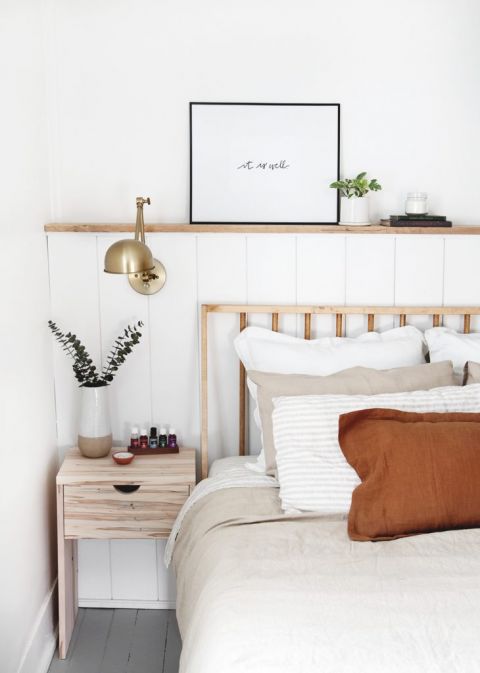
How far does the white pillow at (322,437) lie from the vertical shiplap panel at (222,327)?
0.49m

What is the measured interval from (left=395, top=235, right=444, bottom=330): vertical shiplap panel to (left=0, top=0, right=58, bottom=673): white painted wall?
124 centimetres

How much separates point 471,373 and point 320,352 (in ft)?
1.60

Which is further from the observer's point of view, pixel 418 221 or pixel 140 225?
pixel 418 221

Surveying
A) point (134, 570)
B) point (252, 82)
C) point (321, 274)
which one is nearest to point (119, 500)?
point (134, 570)

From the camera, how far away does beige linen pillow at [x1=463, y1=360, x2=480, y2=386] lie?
2.48 metres

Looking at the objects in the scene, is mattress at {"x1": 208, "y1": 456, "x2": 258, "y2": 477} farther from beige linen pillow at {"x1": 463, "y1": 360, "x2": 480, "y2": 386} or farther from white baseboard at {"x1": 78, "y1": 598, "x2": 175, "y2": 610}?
beige linen pillow at {"x1": 463, "y1": 360, "x2": 480, "y2": 386}

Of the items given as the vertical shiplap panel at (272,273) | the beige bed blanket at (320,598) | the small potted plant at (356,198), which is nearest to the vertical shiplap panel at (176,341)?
the vertical shiplap panel at (272,273)

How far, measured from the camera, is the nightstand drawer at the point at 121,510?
8.43 ft

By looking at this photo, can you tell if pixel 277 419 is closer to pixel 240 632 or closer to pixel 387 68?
pixel 240 632

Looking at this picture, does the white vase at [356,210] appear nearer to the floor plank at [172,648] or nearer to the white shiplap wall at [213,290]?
the white shiplap wall at [213,290]

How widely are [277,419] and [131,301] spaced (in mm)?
787

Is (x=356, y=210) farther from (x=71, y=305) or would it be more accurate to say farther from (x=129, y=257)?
(x=71, y=305)

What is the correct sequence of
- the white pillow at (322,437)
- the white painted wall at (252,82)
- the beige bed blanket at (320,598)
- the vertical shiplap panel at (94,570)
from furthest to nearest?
the vertical shiplap panel at (94,570) → the white painted wall at (252,82) → the white pillow at (322,437) → the beige bed blanket at (320,598)

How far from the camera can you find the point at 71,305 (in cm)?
282
